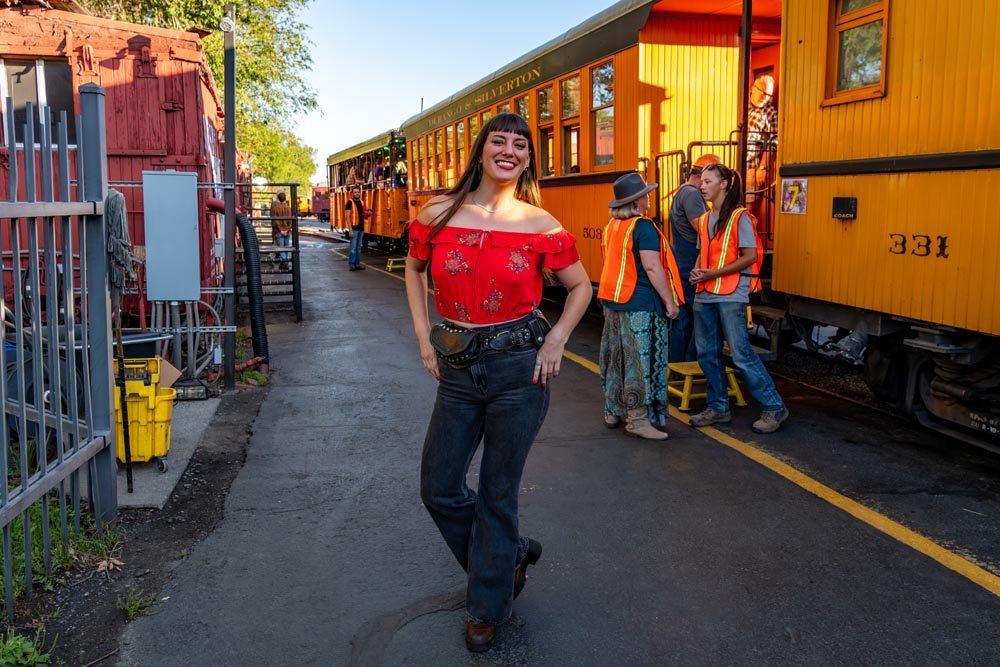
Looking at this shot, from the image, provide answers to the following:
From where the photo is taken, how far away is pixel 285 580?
12.7 ft

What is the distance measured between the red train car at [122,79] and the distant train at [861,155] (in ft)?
14.4

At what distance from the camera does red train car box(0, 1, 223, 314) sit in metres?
8.55

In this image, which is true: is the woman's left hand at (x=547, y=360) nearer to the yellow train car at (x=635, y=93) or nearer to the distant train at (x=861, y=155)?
the distant train at (x=861, y=155)

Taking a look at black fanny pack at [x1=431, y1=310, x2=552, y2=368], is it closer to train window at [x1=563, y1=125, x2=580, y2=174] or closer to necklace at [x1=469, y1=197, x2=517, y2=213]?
necklace at [x1=469, y1=197, x2=517, y2=213]

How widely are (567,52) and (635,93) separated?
6.07 feet

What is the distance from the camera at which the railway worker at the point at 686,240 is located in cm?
750

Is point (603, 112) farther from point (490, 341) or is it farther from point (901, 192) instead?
point (490, 341)

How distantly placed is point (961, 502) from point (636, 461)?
1779mm

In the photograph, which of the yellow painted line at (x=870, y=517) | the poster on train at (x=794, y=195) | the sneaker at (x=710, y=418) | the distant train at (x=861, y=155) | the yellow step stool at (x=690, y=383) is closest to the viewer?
the yellow painted line at (x=870, y=517)

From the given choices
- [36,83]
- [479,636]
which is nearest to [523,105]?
[36,83]

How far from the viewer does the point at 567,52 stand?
34.4 feet

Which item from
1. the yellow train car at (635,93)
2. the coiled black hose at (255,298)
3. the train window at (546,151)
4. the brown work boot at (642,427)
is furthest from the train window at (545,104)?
the brown work boot at (642,427)

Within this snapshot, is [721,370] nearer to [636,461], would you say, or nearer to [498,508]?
[636,461]

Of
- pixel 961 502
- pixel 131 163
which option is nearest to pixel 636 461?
pixel 961 502
